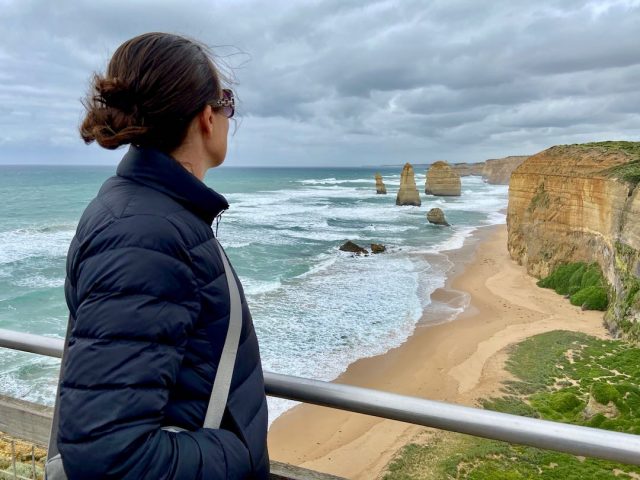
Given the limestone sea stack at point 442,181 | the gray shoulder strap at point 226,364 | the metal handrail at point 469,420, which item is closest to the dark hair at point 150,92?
the gray shoulder strap at point 226,364

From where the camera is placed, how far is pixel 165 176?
4.11 feet

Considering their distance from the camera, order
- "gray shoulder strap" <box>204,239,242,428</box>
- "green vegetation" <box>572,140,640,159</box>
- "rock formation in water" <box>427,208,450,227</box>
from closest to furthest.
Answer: "gray shoulder strap" <box>204,239,242,428</box>
"green vegetation" <box>572,140,640,159</box>
"rock formation in water" <box>427,208,450,227</box>

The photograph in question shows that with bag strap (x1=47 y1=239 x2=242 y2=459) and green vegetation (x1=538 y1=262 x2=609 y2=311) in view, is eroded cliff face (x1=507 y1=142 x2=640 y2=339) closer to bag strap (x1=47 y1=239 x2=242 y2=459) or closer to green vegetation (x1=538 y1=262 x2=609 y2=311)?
green vegetation (x1=538 y1=262 x2=609 y2=311)

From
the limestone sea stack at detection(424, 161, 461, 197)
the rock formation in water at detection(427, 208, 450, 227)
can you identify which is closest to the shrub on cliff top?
the rock formation in water at detection(427, 208, 450, 227)

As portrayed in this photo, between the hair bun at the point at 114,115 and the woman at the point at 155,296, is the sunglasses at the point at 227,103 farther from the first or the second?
the hair bun at the point at 114,115

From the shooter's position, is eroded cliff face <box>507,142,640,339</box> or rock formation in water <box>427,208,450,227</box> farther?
rock formation in water <box>427,208,450,227</box>

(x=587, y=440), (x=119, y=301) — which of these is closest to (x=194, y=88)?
(x=119, y=301)

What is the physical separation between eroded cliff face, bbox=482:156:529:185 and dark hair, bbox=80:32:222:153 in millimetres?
120355

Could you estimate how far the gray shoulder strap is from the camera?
1.21m

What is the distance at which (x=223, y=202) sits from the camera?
1380 mm

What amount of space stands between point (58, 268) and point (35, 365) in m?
13.4

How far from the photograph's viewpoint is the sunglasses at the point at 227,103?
1378mm

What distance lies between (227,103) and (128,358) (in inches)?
29.5

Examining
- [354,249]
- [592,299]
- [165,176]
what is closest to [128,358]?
[165,176]
